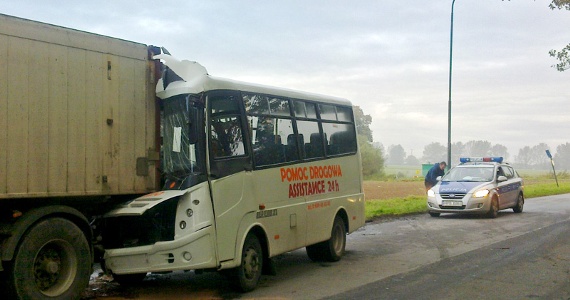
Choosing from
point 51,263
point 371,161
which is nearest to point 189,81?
point 51,263

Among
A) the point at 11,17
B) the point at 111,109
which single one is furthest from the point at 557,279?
the point at 11,17

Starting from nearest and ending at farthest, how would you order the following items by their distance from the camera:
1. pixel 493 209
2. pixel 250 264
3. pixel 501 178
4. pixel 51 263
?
pixel 51 263, pixel 250 264, pixel 493 209, pixel 501 178

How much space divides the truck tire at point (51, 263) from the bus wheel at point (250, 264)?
2.01m

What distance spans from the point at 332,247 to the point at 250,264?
10.3ft

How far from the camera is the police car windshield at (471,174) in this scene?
22303mm

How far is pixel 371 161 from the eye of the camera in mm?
84750

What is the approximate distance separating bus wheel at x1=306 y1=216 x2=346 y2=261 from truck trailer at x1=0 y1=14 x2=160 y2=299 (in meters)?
4.12

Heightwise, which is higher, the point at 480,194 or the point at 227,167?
the point at 227,167

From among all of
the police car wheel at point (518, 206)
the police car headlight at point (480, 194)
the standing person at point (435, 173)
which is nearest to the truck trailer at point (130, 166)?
the police car headlight at point (480, 194)

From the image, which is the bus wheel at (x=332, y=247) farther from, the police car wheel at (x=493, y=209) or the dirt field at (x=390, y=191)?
the dirt field at (x=390, y=191)

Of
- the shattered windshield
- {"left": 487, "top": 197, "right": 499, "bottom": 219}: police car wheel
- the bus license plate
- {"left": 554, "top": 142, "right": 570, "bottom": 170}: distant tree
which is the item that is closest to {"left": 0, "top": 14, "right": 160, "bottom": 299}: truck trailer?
the shattered windshield

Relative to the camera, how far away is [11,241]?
282 inches

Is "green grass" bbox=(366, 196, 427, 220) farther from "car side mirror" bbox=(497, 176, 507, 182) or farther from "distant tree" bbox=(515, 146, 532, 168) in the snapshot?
"distant tree" bbox=(515, 146, 532, 168)

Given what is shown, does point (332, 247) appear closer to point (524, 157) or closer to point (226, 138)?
point (226, 138)
